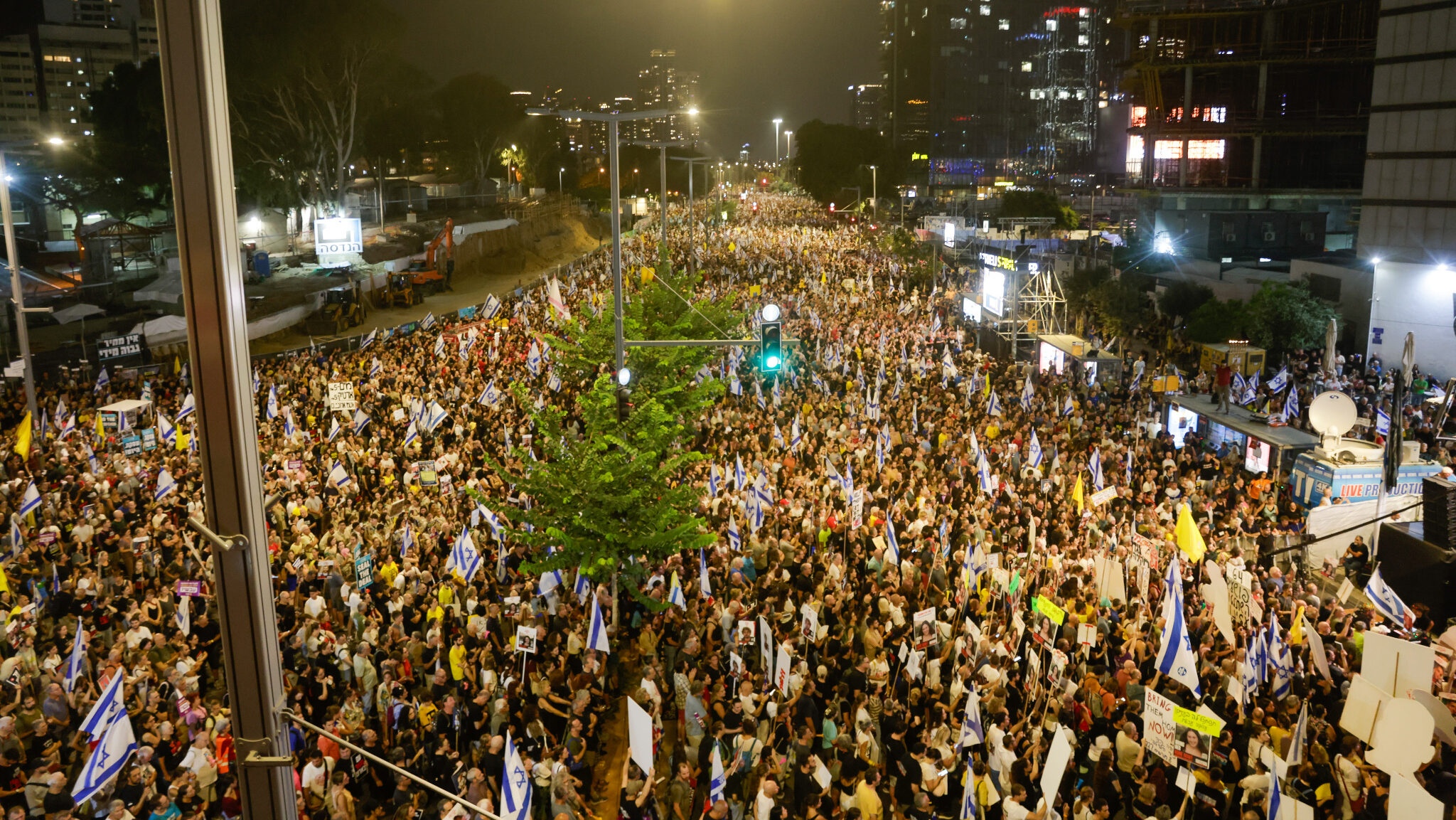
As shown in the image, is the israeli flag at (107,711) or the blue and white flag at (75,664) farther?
the blue and white flag at (75,664)

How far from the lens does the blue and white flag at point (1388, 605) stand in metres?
10.8

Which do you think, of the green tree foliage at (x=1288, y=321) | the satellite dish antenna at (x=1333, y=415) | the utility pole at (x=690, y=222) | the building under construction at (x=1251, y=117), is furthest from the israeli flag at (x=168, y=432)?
the building under construction at (x=1251, y=117)

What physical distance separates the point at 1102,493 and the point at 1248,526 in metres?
2.07

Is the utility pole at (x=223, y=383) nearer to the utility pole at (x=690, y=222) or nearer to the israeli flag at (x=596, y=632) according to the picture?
the israeli flag at (x=596, y=632)

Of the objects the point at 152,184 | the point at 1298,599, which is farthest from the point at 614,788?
the point at 152,184

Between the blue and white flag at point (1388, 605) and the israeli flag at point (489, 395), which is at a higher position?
the israeli flag at point (489, 395)

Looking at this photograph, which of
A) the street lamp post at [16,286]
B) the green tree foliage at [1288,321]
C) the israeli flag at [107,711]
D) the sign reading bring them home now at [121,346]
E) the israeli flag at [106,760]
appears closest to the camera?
the israeli flag at [106,760]

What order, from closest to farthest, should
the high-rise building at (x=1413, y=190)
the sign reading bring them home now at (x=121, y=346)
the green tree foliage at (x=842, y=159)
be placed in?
the sign reading bring them home now at (x=121, y=346) → the high-rise building at (x=1413, y=190) → the green tree foliage at (x=842, y=159)

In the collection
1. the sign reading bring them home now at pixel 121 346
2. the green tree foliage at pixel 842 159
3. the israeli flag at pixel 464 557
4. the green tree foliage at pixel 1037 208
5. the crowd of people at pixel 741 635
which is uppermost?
the green tree foliage at pixel 842 159

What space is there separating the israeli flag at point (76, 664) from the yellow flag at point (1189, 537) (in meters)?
12.5

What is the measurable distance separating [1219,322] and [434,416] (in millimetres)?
25376

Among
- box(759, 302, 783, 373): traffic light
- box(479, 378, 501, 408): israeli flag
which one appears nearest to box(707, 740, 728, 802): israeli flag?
box(759, 302, 783, 373): traffic light

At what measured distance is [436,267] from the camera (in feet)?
→ 186

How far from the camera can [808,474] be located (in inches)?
695
